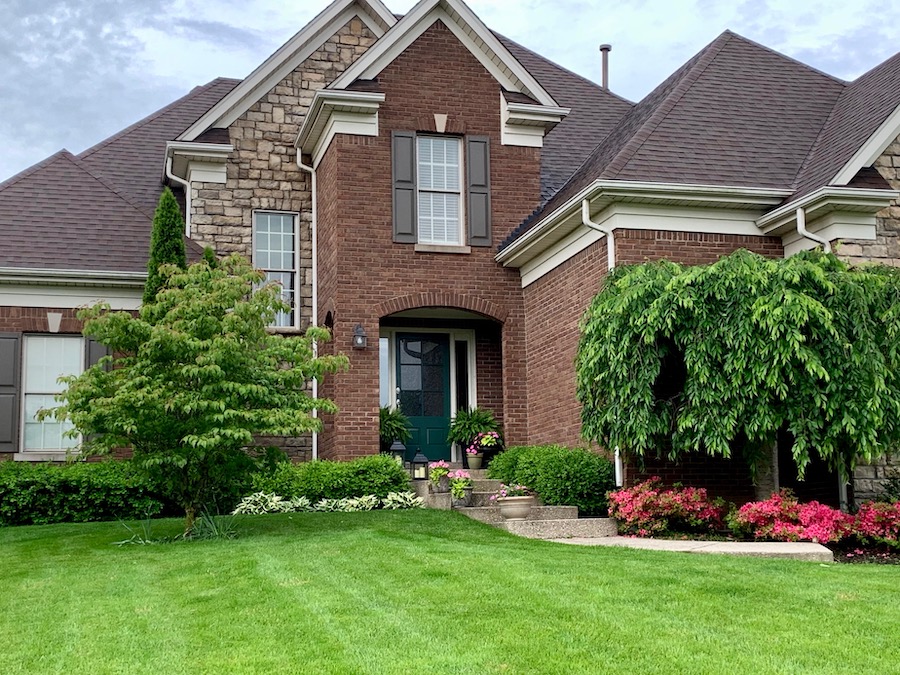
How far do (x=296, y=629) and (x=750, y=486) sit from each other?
842cm

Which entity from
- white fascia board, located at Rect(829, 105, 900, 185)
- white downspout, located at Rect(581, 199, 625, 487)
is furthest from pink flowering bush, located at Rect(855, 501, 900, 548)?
white fascia board, located at Rect(829, 105, 900, 185)

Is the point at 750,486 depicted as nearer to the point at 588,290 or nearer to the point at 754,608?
the point at 588,290

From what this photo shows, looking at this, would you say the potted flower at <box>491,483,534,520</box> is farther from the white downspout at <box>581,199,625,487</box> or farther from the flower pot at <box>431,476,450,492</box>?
the flower pot at <box>431,476,450,492</box>

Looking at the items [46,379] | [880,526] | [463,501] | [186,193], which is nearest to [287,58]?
[186,193]

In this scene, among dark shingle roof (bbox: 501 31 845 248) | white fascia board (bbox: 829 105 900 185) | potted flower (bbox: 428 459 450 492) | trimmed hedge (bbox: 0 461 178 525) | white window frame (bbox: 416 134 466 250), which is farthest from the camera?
white window frame (bbox: 416 134 466 250)

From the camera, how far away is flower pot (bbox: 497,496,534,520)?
42.5 ft

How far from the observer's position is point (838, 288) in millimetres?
11859

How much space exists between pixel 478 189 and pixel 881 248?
6.03 m

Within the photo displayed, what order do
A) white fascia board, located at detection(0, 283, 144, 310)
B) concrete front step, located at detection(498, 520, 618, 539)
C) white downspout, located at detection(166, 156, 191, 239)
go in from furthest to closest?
1. white downspout, located at detection(166, 156, 191, 239)
2. white fascia board, located at detection(0, 283, 144, 310)
3. concrete front step, located at detection(498, 520, 618, 539)

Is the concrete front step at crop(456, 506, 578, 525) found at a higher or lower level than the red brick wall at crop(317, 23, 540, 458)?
lower

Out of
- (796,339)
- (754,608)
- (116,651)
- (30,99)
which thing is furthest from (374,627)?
(30,99)

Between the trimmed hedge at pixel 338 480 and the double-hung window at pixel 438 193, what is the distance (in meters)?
3.71

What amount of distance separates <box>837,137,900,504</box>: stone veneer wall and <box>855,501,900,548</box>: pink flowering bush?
142 cm

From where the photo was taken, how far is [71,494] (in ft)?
49.2
